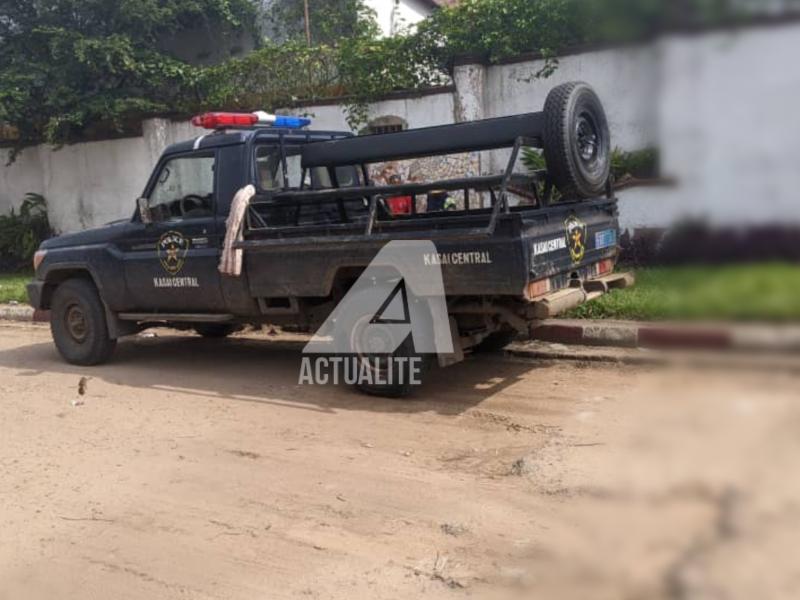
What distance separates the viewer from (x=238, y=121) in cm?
675

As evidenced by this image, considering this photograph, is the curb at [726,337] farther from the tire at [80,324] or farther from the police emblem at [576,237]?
the tire at [80,324]

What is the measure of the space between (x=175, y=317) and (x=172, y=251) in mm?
605

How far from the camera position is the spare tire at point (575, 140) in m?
5.46

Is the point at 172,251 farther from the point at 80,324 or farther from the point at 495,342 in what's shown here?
the point at 495,342

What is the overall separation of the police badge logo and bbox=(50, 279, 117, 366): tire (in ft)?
3.67

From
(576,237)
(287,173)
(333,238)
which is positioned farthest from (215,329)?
(576,237)

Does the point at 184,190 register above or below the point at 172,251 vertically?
above

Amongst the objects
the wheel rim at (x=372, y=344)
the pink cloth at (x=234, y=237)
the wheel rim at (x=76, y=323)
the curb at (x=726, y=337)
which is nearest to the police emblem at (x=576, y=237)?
the wheel rim at (x=372, y=344)

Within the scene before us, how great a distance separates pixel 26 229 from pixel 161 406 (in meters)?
10.1

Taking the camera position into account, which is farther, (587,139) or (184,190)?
(184,190)

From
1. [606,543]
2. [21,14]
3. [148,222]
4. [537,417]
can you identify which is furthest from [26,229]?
[606,543]

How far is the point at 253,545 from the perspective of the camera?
369 centimetres

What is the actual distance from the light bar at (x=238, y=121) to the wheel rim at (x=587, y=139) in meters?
2.62

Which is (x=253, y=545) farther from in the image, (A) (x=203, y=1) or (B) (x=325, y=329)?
(A) (x=203, y=1)
